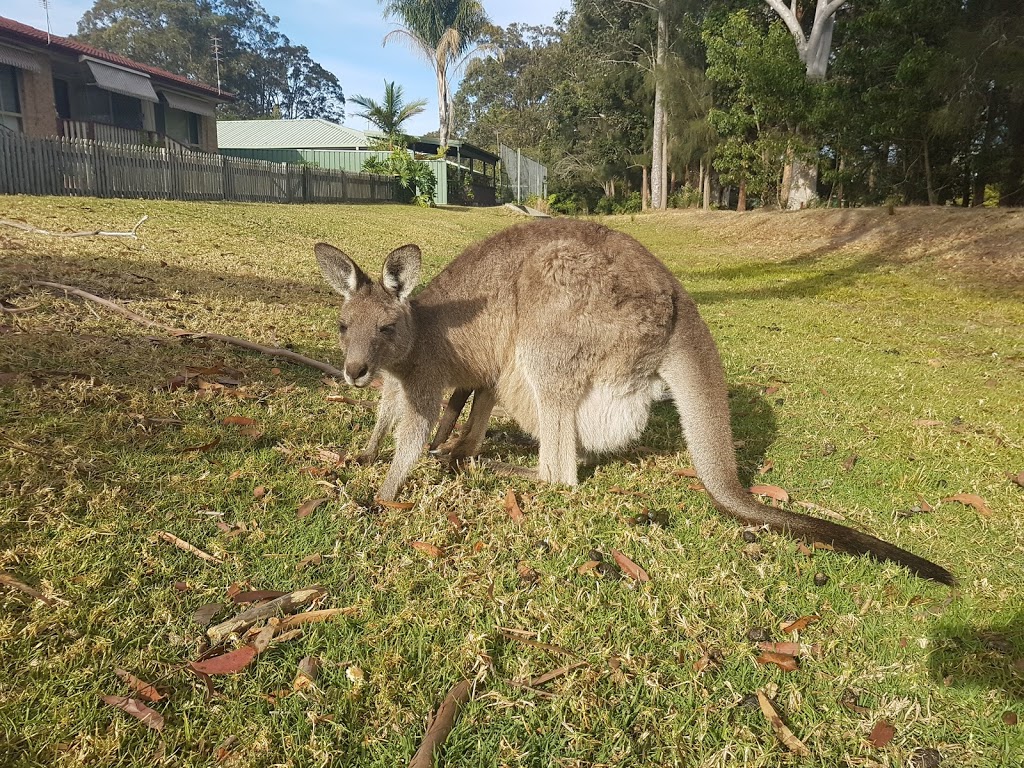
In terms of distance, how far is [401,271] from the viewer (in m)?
3.23

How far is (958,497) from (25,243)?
27.5ft

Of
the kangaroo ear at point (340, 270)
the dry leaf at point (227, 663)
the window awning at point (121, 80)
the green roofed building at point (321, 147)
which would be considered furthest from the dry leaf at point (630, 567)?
the green roofed building at point (321, 147)

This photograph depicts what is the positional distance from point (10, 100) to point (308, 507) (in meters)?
22.0

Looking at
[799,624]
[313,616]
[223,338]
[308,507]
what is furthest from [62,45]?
[799,624]

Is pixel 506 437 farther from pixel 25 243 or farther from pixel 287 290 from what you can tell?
pixel 25 243

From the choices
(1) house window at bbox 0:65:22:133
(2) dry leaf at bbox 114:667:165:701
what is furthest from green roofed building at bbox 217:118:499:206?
(2) dry leaf at bbox 114:667:165:701

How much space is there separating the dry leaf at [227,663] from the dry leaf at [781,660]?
5.44ft

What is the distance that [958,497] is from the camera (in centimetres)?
334

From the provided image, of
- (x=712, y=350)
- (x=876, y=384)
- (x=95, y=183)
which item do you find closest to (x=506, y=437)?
(x=712, y=350)

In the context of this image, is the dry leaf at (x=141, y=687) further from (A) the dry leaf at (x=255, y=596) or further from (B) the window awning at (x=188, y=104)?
(B) the window awning at (x=188, y=104)

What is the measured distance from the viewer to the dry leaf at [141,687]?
1.83 m

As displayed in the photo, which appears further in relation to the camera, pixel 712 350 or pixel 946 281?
pixel 946 281

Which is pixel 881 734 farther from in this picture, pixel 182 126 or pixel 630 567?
pixel 182 126

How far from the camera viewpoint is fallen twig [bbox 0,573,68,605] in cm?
209
